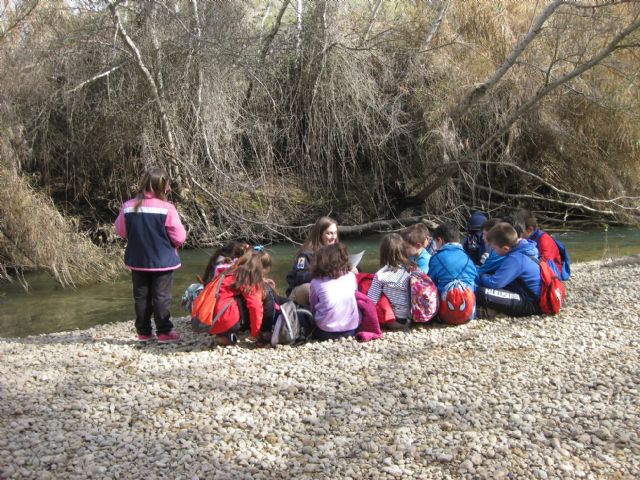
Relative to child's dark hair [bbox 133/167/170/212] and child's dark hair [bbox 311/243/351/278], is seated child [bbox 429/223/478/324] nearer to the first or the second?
child's dark hair [bbox 311/243/351/278]

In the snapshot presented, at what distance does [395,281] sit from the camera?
5.64 m

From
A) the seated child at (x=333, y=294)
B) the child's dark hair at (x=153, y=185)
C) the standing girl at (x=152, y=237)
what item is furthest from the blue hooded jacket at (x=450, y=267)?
the child's dark hair at (x=153, y=185)

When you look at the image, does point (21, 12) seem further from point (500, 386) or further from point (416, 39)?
point (500, 386)

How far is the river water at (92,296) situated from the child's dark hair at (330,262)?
3.03m

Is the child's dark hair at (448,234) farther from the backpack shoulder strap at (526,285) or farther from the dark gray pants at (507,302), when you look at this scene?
the backpack shoulder strap at (526,285)

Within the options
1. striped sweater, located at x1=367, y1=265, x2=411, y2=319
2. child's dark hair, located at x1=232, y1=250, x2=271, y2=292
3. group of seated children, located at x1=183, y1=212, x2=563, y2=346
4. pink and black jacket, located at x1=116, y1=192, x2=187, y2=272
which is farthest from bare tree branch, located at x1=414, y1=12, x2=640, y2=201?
pink and black jacket, located at x1=116, y1=192, x2=187, y2=272

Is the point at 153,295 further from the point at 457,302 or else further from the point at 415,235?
the point at 457,302

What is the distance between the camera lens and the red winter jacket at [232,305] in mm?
5059

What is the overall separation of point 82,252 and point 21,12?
3.99 m

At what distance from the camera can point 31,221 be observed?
8.95 m

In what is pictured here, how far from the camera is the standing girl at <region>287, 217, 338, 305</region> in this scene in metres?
5.74

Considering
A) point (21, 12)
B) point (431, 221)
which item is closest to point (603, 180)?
point (431, 221)

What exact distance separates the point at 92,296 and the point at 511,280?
238 inches

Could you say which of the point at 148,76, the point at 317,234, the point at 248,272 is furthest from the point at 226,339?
the point at 148,76
